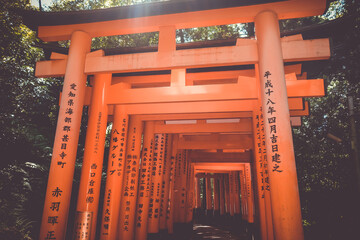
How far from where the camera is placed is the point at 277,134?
417cm

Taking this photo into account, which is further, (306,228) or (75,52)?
(306,228)

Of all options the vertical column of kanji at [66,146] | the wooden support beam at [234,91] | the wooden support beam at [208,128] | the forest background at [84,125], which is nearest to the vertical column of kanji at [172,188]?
the wooden support beam at [208,128]

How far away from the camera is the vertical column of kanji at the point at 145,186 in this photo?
7539mm

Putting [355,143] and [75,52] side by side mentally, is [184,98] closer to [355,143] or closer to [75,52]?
[75,52]

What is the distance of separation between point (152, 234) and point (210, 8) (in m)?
7.03

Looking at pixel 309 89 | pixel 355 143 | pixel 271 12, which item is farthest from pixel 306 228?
pixel 271 12

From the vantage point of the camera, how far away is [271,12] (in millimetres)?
4816

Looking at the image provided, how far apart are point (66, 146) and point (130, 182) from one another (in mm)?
2722

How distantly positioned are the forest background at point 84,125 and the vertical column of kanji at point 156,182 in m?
2.63

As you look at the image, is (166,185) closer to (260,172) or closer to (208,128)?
(208,128)

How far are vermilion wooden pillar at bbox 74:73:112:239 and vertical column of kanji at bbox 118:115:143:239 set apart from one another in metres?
1.39

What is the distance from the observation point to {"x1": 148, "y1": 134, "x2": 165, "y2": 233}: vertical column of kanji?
8455 millimetres

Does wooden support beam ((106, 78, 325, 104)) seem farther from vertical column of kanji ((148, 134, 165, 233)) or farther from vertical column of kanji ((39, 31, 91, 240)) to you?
vertical column of kanji ((148, 134, 165, 233))

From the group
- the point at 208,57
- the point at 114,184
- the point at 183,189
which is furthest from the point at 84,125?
the point at 208,57
